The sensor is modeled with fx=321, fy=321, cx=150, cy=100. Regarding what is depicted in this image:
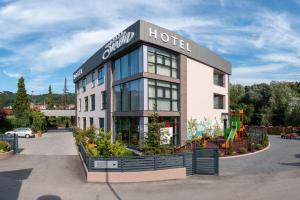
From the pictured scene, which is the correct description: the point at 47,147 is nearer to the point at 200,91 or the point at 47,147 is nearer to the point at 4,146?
the point at 4,146

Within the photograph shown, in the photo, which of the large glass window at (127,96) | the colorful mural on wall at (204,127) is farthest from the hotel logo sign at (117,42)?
the colorful mural on wall at (204,127)

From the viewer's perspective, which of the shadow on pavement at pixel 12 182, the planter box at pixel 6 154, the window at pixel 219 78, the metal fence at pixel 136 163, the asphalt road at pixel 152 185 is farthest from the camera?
the window at pixel 219 78

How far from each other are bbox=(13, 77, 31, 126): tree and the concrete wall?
3035 centimetres

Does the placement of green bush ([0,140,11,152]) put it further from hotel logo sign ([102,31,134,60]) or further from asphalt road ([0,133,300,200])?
hotel logo sign ([102,31,134,60])

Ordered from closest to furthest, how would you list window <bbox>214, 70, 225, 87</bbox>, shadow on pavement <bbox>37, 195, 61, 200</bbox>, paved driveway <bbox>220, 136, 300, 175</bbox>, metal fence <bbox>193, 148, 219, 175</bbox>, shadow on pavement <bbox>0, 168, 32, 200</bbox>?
1. shadow on pavement <bbox>37, 195, 61, 200</bbox>
2. shadow on pavement <bbox>0, 168, 32, 200</bbox>
3. metal fence <bbox>193, 148, 219, 175</bbox>
4. paved driveway <bbox>220, 136, 300, 175</bbox>
5. window <bbox>214, 70, 225, 87</bbox>

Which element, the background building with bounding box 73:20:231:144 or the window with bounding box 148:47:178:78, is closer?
the background building with bounding box 73:20:231:144

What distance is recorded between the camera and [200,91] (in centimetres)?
3303

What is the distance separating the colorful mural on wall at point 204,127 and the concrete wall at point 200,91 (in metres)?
0.27

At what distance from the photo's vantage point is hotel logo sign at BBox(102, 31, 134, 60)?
2689 cm

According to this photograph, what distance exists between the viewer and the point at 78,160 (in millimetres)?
22672

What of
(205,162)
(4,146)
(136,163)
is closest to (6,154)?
(4,146)

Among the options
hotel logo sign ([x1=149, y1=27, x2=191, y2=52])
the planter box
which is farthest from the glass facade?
the planter box

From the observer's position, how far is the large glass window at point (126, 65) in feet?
89.7

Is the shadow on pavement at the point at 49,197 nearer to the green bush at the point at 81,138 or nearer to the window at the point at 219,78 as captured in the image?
the green bush at the point at 81,138
